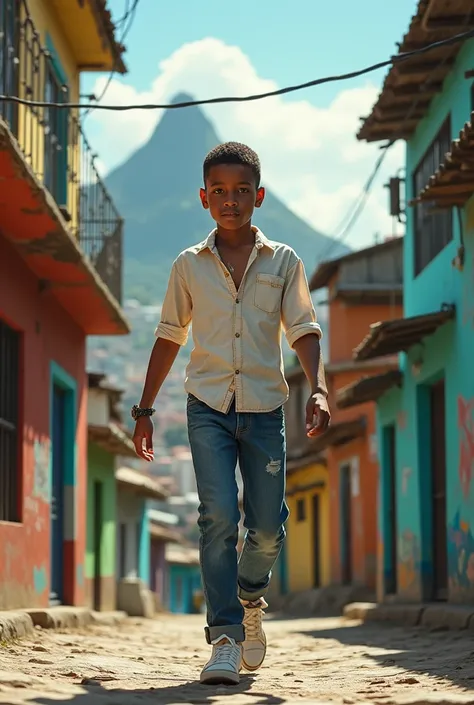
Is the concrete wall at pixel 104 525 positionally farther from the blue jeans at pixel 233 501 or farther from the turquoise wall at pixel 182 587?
the turquoise wall at pixel 182 587

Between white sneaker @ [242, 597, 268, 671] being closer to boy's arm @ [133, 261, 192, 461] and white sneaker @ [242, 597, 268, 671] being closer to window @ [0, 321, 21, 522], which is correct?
boy's arm @ [133, 261, 192, 461]

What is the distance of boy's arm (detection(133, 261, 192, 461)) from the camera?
18.9 feet

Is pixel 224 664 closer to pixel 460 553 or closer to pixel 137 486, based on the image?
pixel 460 553

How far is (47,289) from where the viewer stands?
1219cm

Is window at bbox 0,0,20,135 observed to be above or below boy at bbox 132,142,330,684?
above

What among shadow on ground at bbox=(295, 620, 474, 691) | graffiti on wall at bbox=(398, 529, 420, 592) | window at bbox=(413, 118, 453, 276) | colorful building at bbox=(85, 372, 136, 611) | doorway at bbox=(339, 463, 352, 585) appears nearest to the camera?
shadow on ground at bbox=(295, 620, 474, 691)

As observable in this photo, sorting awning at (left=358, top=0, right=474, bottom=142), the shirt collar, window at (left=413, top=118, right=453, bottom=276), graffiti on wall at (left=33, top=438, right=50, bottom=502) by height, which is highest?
awning at (left=358, top=0, right=474, bottom=142)

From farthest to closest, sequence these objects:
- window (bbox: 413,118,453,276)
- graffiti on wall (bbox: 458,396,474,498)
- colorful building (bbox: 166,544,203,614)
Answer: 1. colorful building (bbox: 166,544,203,614)
2. window (bbox: 413,118,453,276)
3. graffiti on wall (bbox: 458,396,474,498)

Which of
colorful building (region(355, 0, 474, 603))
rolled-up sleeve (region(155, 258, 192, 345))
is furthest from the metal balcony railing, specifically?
rolled-up sleeve (region(155, 258, 192, 345))

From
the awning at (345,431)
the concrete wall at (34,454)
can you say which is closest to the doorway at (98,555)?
the awning at (345,431)

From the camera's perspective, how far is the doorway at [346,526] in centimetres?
2528

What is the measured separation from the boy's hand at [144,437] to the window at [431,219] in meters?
7.43

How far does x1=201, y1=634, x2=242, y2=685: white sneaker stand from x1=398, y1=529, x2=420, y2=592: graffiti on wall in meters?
9.34

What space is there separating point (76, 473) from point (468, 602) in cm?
468
